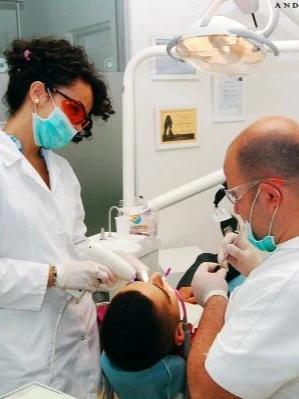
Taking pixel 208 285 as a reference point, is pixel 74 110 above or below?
above

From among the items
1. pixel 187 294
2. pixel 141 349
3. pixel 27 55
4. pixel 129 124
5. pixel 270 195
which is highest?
pixel 27 55

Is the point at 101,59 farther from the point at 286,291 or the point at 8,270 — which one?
the point at 286,291

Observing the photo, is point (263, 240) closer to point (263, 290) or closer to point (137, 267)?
point (263, 290)

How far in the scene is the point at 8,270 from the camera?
1.30 metres

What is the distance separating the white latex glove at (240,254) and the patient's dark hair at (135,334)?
369 mm

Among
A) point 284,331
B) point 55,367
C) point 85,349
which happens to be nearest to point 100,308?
point 85,349

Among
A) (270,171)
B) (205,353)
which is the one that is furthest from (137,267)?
(270,171)

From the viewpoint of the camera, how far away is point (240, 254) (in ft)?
4.96

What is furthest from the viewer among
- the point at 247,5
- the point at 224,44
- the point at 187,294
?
the point at 187,294

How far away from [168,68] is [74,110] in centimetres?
108

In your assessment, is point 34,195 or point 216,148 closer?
point 34,195

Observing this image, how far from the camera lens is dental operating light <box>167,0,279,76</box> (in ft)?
4.47

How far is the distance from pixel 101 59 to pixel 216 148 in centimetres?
77

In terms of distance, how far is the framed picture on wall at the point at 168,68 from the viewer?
2.43 m
